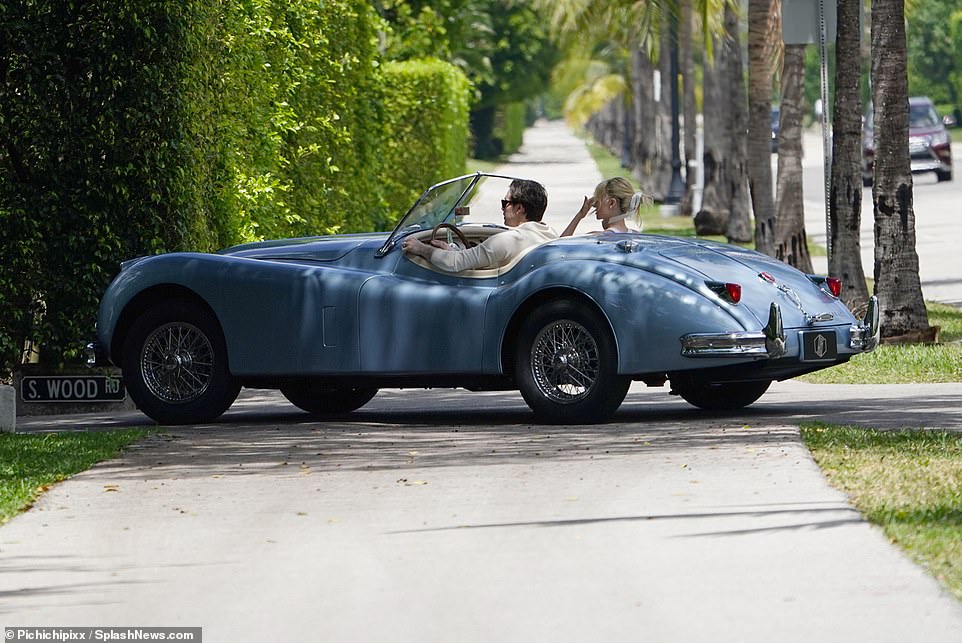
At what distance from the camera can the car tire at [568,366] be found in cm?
1045

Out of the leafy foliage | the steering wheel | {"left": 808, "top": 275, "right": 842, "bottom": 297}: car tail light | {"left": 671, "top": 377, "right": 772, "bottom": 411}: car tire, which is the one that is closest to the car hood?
the steering wheel

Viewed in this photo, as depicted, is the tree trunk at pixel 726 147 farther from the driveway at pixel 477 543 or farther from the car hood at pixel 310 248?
the driveway at pixel 477 543

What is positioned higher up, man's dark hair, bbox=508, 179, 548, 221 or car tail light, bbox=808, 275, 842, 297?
man's dark hair, bbox=508, 179, 548, 221

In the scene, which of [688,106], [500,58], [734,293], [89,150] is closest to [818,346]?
[734,293]

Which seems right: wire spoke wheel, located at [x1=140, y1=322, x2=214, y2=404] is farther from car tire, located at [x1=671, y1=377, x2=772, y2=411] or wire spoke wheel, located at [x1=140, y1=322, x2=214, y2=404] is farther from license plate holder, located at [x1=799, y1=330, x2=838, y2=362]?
license plate holder, located at [x1=799, y1=330, x2=838, y2=362]

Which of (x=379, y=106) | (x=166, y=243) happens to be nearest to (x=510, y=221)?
(x=166, y=243)

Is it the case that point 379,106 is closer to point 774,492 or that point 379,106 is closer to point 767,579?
point 774,492

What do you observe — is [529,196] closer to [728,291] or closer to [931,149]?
[728,291]

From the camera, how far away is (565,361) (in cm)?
1066

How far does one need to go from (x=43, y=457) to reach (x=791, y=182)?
1284 centimetres

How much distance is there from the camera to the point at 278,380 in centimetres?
1149

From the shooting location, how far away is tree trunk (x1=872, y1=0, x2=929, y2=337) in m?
15.6

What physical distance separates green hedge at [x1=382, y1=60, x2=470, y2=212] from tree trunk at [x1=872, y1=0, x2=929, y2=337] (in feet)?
45.2

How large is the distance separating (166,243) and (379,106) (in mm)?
11493
